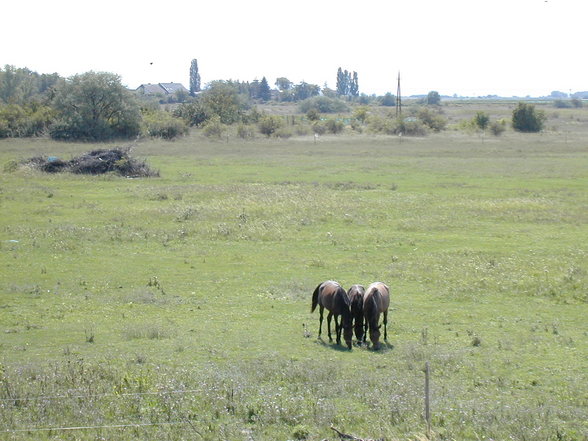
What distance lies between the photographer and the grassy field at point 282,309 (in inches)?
408

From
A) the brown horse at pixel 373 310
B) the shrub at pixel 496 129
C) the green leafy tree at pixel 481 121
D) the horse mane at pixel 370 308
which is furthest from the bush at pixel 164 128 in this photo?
the horse mane at pixel 370 308

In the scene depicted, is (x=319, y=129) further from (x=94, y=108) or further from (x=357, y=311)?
(x=357, y=311)

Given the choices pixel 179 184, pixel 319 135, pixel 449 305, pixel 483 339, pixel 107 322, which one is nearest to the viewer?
pixel 483 339

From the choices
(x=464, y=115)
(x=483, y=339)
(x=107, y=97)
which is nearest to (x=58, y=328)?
(x=483, y=339)

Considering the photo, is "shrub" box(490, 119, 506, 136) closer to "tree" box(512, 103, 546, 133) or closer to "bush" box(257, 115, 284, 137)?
"tree" box(512, 103, 546, 133)

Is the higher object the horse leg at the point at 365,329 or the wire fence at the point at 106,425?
the wire fence at the point at 106,425

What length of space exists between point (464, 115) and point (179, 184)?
387 feet

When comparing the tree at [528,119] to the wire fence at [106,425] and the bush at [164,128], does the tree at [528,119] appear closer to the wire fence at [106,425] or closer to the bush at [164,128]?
the bush at [164,128]

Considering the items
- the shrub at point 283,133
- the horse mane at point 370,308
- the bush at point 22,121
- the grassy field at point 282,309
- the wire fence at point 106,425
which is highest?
the bush at point 22,121

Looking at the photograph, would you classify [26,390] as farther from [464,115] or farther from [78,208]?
[464,115]

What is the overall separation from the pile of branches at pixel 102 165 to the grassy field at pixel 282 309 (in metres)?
4.85

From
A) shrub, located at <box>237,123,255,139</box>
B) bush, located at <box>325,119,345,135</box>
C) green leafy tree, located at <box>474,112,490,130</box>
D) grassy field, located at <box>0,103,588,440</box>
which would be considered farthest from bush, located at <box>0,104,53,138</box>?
green leafy tree, located at <box>474,112,490,130</box>

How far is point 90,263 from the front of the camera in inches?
903

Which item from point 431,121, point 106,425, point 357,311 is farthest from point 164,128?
point 106,425
